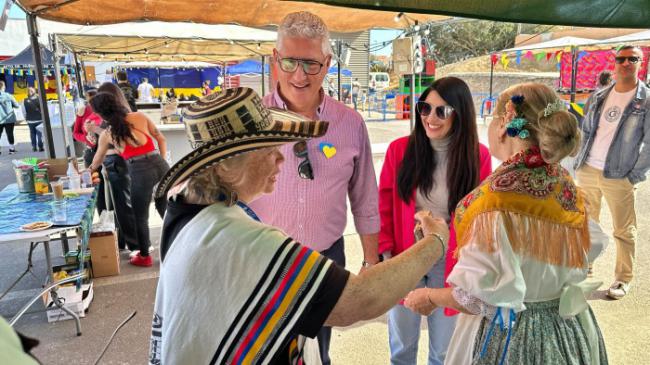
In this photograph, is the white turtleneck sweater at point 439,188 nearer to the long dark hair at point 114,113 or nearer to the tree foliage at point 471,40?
the long dark hair at point 114,113

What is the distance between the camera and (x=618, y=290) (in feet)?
11.8

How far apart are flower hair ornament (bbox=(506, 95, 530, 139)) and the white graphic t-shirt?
2768 mm

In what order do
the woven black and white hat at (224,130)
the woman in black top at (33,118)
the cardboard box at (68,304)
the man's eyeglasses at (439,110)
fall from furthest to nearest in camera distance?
the woman in black top at (33,118) → the cardboard box at (68,304) → the man's eyeglasses at (439,110) → the woven black and white hat at (224,130)

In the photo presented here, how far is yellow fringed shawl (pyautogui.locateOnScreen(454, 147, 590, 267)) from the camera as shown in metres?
1.41

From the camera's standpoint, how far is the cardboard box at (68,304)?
3.40 m

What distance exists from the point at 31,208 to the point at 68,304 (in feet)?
2.67

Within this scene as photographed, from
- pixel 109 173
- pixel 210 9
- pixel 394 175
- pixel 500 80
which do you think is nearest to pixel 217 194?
pixel 394 175

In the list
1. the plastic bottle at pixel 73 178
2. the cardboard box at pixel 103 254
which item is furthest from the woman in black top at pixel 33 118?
the cardboard box at pixel 103 254

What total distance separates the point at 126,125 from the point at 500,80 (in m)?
25.1

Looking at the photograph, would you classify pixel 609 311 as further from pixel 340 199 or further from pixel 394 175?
pixel 340 199

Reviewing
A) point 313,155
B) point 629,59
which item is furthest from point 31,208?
point 629,59

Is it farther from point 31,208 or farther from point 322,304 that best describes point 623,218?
point 31,208

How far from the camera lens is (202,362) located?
1.00 m

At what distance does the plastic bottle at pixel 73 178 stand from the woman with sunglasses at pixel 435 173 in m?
3.22
